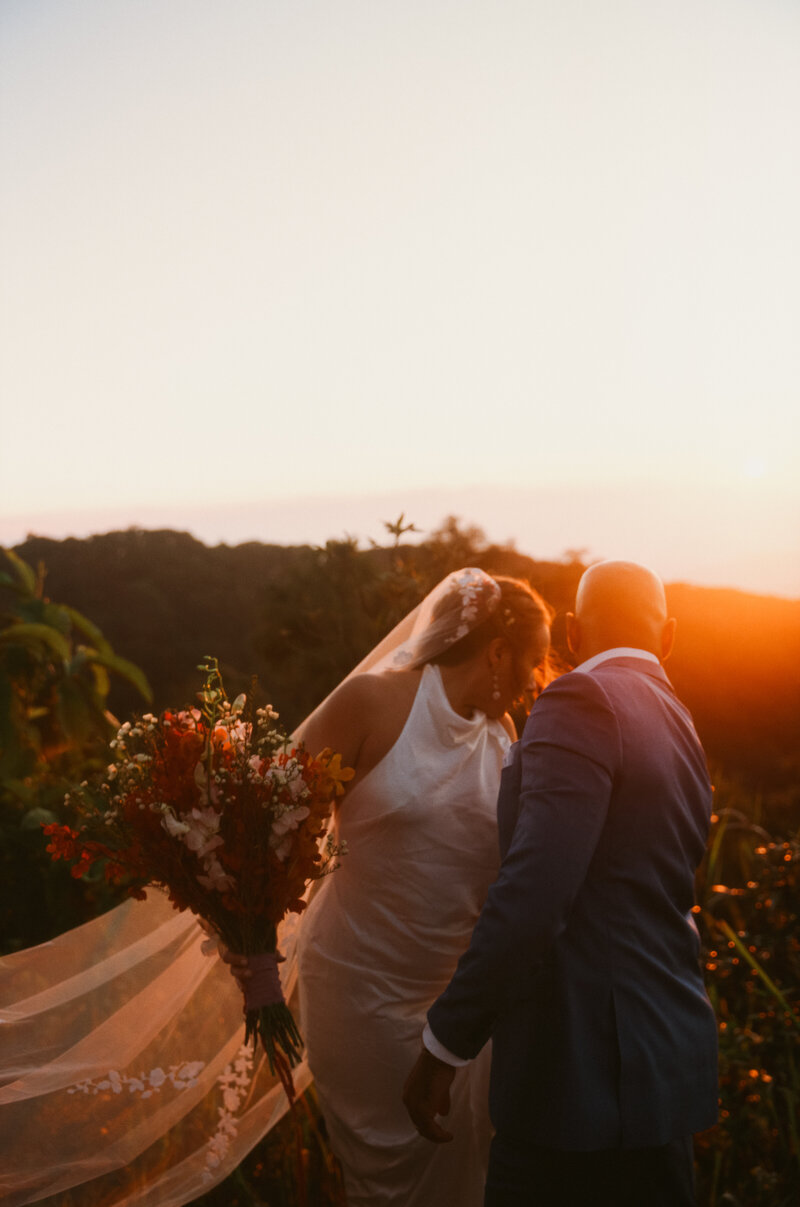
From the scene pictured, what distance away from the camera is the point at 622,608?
7.11 ft

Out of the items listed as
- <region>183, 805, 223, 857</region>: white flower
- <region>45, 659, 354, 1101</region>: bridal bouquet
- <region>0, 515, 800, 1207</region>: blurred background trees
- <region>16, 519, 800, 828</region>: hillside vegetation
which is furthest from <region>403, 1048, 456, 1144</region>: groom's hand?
<region>16, 519, 800, 828</region>: hillside vegetation

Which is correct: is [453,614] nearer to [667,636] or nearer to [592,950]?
[667,636]

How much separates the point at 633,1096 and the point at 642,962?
0.27 m

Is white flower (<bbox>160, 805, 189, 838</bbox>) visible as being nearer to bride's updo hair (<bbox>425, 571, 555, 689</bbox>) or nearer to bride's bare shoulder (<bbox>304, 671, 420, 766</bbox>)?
bride's bare shoulder (<bbox>304, 671, 420, 766</bbox>)

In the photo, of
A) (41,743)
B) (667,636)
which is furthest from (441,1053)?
(41,743)

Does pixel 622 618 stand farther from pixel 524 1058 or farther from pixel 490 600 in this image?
pixel 524 1058

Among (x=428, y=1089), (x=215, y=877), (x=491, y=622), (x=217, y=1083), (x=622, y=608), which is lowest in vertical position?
(x=217, y=1083)

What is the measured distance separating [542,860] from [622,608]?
0.69 meters

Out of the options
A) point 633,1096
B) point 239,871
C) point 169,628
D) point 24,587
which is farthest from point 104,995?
point 169,628

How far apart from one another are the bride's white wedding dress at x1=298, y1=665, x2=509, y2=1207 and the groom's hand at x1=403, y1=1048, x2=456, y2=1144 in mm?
695

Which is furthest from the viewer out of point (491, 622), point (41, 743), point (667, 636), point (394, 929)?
point (41, 743)

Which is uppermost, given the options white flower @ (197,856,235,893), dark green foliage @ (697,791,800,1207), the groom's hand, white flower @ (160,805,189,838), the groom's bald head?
the groom's bald head

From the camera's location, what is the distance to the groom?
6.05ft

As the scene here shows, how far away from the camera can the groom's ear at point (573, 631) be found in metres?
2.28
